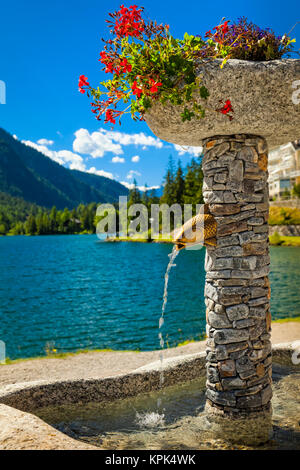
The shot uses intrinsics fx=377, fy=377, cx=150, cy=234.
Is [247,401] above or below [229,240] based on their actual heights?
below

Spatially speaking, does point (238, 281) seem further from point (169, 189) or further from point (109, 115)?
point (169, 189)

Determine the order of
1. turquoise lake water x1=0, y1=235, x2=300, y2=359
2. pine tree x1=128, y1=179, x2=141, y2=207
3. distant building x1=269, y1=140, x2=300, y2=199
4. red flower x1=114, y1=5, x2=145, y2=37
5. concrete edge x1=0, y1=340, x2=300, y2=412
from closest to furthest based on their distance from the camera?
red flower x1=114, y1=5, x2=145, y2=37, concrete edge x1=0, y1=340, x2=300, y2=412, turquoise lake water x1=0, y1=235, x2=300, y2=359, distant building x1=269, y1=140, x2=300, y2=199, pine tree x1=128, y1=179, x2=141, y2=207

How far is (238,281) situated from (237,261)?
253 mm

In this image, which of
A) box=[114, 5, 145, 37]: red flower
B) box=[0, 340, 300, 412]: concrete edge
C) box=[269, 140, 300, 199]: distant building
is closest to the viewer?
box=[114, 5, 145, 37]: red flower

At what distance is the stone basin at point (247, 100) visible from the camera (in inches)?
173

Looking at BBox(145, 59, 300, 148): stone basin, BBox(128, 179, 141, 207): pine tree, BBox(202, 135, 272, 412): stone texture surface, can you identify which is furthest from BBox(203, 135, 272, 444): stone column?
BBox(128, 179, 141, 207): pine tree

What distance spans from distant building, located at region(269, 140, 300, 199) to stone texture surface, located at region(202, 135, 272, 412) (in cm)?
5929

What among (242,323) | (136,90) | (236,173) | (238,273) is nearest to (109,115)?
(136,90)

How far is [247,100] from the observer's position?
4.48 metres

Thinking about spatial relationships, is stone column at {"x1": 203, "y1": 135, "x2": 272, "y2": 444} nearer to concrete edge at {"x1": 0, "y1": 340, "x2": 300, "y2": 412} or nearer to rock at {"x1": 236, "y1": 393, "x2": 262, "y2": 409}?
rock at {"x1": 236, "y1": 393, "x2": 262, "y2": 409}

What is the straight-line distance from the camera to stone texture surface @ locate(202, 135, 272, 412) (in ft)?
15.7

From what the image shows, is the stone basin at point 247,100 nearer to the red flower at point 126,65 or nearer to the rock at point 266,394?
the red flower at point 126,65

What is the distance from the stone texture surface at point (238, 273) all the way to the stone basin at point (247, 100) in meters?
0.29
